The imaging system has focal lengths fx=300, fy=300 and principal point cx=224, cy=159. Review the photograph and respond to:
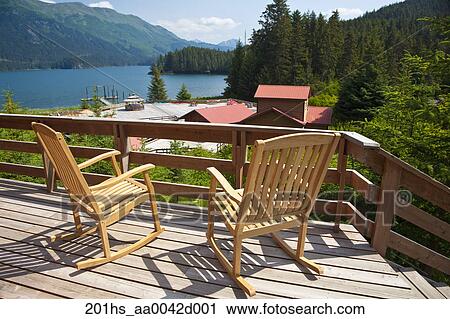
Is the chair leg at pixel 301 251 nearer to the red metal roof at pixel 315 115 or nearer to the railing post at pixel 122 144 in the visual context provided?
the railing post at pixel 122 144

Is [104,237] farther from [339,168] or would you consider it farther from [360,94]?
[360,94]

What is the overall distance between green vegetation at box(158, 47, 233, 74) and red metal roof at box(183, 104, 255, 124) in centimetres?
5549

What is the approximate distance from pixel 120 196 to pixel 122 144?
841mm

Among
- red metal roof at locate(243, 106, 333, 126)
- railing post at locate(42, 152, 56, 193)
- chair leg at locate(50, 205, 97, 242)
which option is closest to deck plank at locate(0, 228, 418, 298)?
chair leg at locate(50, 205, 97, 242)

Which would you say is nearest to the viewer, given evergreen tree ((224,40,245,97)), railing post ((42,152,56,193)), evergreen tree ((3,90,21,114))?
railing post ((42,152,56,193))

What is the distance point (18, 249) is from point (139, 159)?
1.17 meters

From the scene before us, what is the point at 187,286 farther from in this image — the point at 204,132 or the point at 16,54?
the point at 16,54

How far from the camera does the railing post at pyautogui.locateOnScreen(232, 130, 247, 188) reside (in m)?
2.44

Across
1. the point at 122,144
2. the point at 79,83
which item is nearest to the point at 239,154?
the point at 122,144

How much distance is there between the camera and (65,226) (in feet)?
8.08

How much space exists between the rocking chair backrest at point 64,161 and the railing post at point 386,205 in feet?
6.12

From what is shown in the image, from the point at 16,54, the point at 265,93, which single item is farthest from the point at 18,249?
the point at 16,54

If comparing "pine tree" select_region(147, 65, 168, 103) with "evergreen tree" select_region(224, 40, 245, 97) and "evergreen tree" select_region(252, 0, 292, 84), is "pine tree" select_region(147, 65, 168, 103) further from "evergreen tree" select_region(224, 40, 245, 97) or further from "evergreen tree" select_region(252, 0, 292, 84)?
"evergreen tree" select_region(252, 0, 292, 84)
